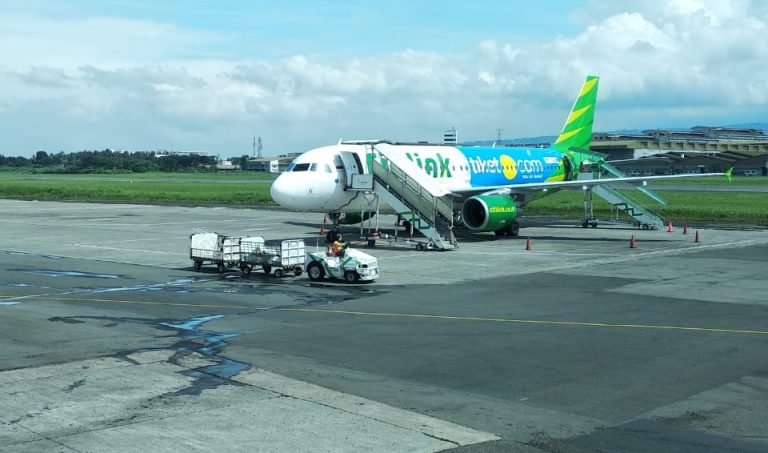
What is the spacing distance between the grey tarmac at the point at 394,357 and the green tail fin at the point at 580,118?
71.1ft

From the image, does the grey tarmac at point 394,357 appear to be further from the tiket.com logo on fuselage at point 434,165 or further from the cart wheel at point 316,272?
the tiket.com logo on fuselage at point 434,165

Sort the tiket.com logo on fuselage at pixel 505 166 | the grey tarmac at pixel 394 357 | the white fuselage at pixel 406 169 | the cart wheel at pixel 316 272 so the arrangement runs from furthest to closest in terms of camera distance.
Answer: the tiket.com logo on fuselage at pixel 505 166, the white fuselage at pixel 406 169, the cart wheel at pixel 316 272, the grey tarmac at pixel 394 357

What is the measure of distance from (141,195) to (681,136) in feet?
466

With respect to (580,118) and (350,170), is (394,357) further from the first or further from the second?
(580,118)

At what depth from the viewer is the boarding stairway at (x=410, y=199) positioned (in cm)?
3897

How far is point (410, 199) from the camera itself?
3956 cm

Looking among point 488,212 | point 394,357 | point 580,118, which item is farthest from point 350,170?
point 394,357

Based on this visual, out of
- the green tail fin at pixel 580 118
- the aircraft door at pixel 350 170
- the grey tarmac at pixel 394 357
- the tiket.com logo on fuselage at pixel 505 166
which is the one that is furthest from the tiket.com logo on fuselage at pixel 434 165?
the green tail fin at pixel 580 118

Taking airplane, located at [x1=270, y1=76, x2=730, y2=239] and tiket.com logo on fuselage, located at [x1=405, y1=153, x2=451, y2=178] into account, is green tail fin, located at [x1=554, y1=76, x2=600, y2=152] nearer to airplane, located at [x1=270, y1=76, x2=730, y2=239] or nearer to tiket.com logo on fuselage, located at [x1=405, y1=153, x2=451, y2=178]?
airplane, located at [x1=270, y1=76, x2=730, y2=239]

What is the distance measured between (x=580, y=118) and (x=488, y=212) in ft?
59.0

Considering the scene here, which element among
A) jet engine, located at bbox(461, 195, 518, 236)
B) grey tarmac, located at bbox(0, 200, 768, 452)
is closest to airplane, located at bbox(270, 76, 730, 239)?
jet engine, located at bbox(461, 195, 518, 236)

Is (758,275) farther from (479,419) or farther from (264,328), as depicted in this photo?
(479,419)

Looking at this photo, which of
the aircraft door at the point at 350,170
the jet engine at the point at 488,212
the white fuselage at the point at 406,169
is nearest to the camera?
the white fuselage at the point at 406,169

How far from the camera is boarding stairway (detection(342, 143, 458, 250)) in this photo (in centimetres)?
3897
